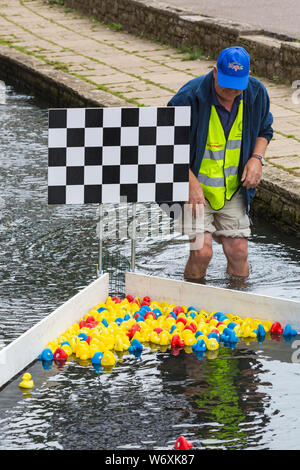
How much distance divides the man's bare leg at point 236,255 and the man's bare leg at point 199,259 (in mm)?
127

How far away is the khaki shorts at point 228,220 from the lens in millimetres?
6074

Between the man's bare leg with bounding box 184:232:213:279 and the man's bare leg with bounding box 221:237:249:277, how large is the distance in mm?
127

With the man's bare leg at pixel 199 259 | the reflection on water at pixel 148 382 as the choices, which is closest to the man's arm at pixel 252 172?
the man's bare leg at pixel 199 259

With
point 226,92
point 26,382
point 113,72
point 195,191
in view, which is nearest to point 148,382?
point 26,382

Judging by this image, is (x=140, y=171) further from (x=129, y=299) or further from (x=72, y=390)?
(x=72, y=390)

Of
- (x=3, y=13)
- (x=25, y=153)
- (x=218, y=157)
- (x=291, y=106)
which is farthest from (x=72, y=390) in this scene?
(x=3, y=13)

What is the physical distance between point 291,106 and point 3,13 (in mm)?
8187

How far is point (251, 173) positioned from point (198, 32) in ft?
24.6

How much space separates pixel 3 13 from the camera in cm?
1670

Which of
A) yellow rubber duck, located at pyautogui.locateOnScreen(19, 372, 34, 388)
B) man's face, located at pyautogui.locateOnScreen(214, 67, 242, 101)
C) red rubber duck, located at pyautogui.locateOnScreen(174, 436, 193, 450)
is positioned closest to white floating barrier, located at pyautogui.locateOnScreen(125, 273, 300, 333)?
man's face, located at pyautogui.locateOnScreen(214, 67, 242, 101)

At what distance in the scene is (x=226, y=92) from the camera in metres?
5.70

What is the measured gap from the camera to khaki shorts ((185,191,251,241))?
6074 mm
